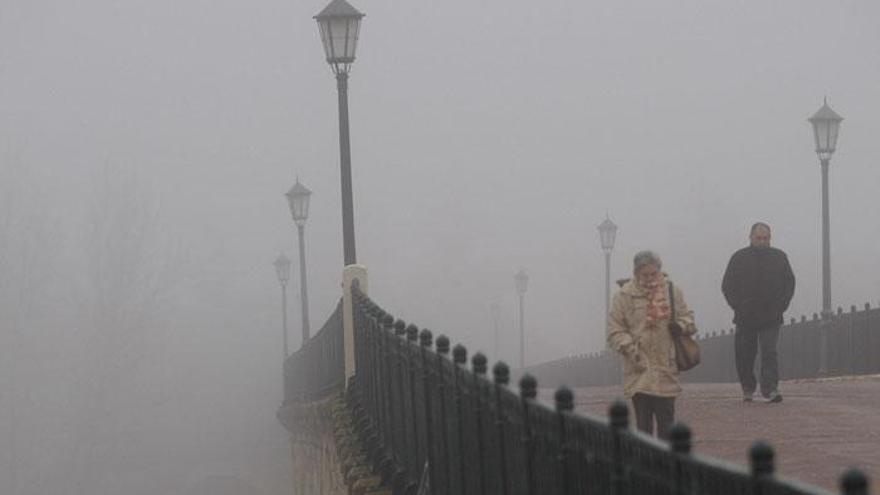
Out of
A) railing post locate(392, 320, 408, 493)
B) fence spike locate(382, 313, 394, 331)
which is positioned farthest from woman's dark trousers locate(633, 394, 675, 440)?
fence spike locate(382, 313, 394, 331)

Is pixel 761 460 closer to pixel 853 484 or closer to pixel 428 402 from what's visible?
pixel 853 484

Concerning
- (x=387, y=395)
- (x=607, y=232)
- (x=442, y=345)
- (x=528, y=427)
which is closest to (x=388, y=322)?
(x=387, y=395)

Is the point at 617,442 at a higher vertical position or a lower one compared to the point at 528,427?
higher

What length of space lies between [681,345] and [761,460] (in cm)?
848

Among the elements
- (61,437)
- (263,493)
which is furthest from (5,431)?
(263,493)

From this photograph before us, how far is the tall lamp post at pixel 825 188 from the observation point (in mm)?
30438

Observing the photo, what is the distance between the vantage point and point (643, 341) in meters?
12.7

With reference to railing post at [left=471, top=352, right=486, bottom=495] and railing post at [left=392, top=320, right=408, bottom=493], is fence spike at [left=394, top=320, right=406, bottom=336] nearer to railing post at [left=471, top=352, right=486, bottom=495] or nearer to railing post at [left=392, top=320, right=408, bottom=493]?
railing post at [left=392, top=320, right=408, bottom=493]

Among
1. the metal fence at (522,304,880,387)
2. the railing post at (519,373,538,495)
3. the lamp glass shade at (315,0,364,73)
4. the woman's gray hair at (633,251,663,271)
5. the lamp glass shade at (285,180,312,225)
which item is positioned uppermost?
the lamp glass shade at (315,0,364,73)

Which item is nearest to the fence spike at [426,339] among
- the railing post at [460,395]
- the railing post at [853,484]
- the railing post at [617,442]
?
the railing post at [460,395]

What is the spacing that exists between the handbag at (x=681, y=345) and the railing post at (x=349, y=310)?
8.40 meters

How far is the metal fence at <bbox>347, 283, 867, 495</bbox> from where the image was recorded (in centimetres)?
470

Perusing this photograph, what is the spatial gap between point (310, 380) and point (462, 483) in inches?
865

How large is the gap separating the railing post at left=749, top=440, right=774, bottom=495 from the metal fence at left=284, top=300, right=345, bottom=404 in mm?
17801
